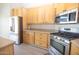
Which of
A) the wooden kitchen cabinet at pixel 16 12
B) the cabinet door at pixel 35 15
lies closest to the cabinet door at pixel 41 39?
the cabinet door at pixel 35 15

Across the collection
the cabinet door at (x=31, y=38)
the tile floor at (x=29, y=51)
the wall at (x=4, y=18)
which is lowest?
the tile floor at (x=29, y=51)

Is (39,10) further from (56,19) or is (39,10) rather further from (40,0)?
(40,0)

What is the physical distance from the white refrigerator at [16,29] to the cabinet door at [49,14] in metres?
1.43

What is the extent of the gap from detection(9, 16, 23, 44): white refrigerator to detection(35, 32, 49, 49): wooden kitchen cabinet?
107cm

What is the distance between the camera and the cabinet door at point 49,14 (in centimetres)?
357

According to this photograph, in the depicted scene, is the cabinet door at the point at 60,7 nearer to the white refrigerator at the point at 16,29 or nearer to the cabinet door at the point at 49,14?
the cabinet door at the point at 49,14

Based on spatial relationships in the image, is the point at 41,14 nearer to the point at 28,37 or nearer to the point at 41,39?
the point at 41,39

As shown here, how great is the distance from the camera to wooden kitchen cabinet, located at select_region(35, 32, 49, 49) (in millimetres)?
3513

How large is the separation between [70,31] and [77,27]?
0.25 m

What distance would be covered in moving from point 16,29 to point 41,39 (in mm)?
1502

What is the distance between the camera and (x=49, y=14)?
372 cm

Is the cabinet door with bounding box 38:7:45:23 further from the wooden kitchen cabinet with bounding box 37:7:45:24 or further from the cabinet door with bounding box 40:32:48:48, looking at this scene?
the cabinet door with bounding box 40:32:48:48

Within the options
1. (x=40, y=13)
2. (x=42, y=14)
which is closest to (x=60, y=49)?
(x=42, y=14)
